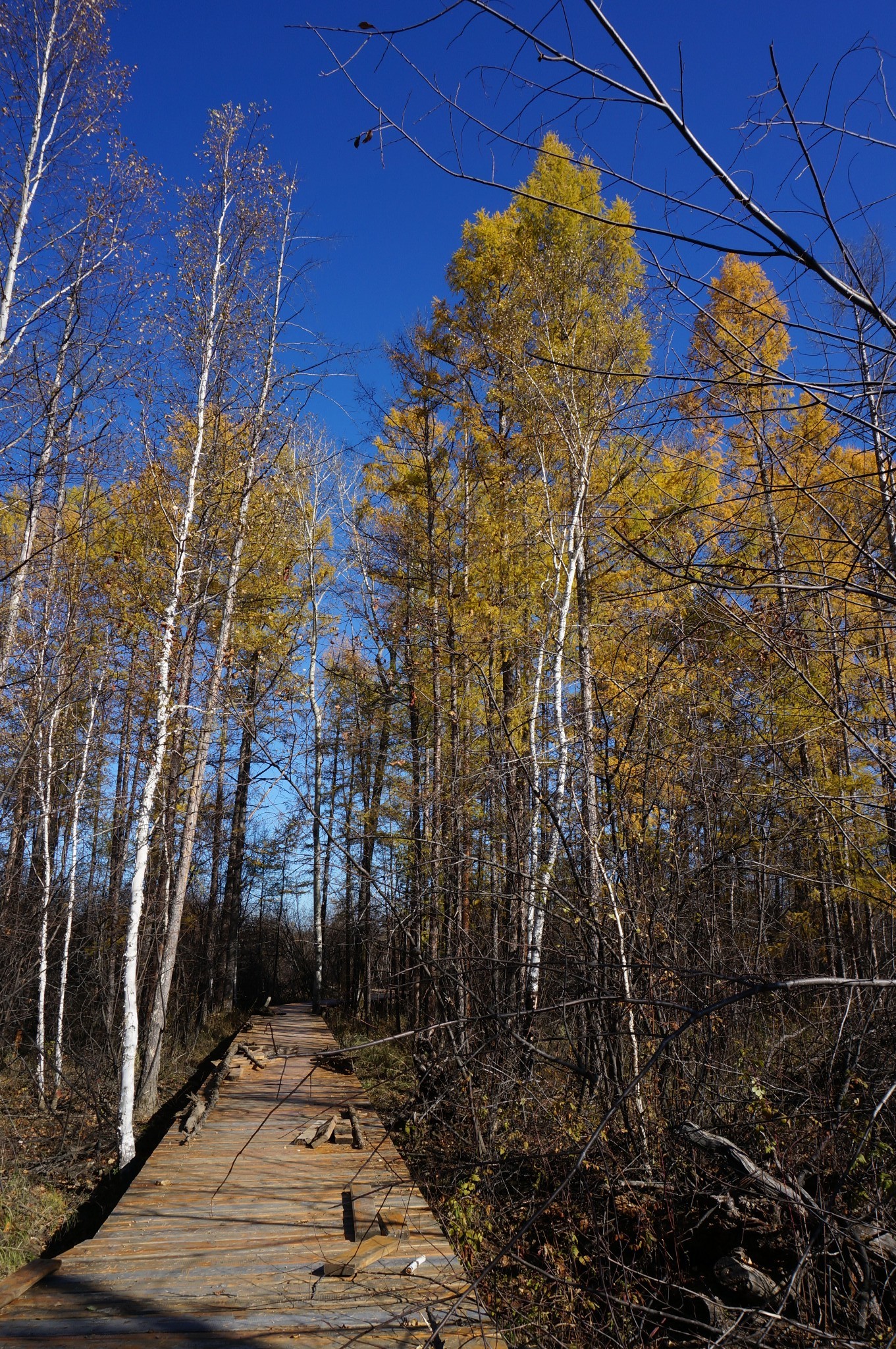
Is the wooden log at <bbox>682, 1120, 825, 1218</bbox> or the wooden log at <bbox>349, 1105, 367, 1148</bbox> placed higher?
the wooden log at <bbox>682, 1120, 825, 1218</bbox>

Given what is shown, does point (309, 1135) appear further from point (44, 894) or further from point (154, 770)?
point (44, 894)

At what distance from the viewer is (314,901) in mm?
18297

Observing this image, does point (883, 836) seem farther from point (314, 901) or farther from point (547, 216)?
point (314, 901)

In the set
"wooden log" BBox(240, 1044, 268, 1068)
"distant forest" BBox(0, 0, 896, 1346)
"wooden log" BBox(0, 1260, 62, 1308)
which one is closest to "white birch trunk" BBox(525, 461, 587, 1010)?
"distant forest" BBox(0, 0, 896, 1346)

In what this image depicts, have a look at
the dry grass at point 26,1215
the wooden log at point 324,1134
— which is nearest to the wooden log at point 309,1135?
the wooden log at point 324,1134

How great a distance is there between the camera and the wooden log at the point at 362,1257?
377 centimetres

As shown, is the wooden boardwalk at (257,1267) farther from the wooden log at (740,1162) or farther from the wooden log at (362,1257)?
the wooden log at (740,1162)

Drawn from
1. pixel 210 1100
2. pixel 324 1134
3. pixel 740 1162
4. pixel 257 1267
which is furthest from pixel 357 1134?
pixel 740 1162

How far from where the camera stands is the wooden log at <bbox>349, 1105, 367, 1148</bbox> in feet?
19.9

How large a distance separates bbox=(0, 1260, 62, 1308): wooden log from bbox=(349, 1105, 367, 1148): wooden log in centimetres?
255

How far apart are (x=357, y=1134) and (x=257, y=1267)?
2.30m

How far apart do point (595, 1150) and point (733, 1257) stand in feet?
2.55

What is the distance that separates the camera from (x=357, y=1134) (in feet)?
20.1

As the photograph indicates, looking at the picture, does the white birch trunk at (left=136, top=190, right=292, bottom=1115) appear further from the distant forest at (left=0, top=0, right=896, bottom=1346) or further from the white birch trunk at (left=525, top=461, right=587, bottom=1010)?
the white birch trunk at (left=525, top=461, right=587, bottom=1010)
